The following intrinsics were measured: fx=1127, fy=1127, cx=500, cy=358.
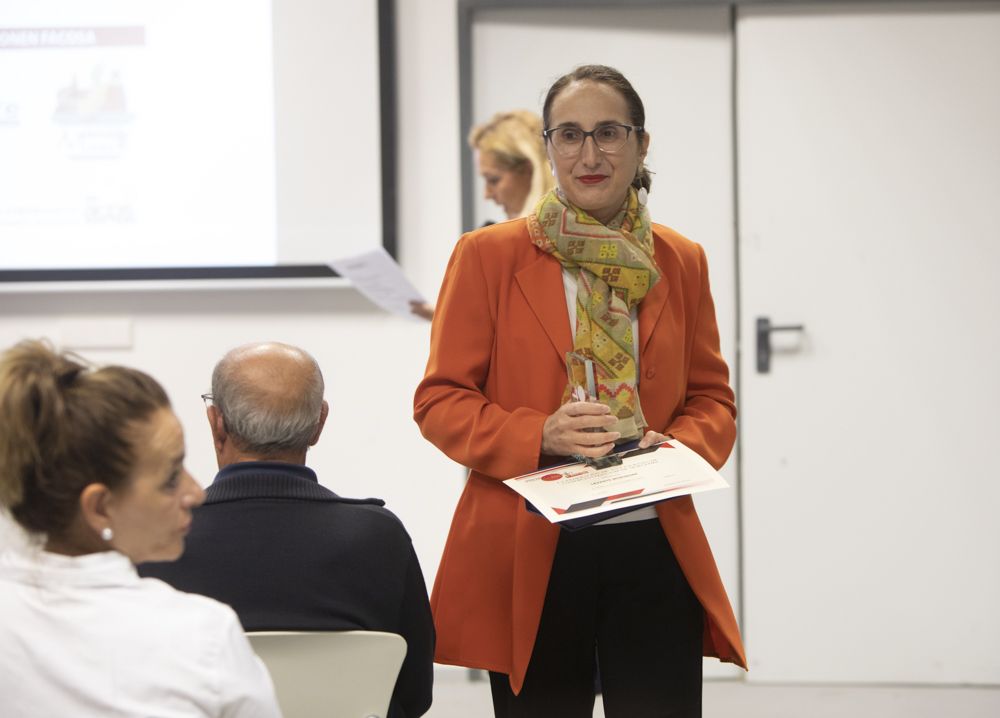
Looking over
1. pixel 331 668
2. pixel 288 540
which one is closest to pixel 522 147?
pixel 288 540

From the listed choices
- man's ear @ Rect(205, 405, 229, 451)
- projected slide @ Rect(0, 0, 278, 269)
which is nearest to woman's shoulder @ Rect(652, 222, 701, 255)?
man's ear @ Rect(205, 405, 229, 451)

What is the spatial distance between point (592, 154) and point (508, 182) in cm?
138

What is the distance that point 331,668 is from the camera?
4.47 ft

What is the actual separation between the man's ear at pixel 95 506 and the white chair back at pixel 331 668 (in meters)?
0.30

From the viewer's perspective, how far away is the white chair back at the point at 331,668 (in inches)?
52.7

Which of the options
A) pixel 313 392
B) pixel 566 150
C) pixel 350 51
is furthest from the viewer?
pixel 350 51

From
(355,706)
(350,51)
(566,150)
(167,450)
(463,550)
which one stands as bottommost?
(355,706)

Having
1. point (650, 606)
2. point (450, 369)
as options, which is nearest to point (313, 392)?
point (450, 369)

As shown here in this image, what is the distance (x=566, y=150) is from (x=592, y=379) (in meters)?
0.36

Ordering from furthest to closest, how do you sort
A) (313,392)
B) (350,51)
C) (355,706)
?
(350,51) < (313,392) < (355,706)

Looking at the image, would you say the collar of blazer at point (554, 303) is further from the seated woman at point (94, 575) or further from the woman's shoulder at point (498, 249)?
the seated woman at point (94, 575)

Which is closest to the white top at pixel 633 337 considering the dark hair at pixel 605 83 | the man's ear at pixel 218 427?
the dark hair at pixel 605 83

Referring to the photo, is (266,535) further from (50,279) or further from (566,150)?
(50,279)

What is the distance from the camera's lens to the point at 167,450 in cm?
113
